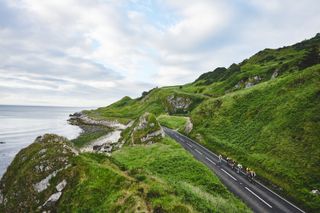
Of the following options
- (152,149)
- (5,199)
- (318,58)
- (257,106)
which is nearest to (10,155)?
(152,149)

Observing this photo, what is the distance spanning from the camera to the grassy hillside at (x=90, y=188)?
19531mm

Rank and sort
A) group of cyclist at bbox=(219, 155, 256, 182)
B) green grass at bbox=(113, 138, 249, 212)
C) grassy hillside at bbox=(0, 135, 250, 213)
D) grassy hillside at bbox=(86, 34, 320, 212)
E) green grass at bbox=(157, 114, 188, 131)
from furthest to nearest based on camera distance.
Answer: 1. green grass at bbox=(157, 114, 188, 131)
2. group of cyclist at bbox=(219, 155, 256, 182)
3. grassy hillside at bbox=(86, 34, 320, 212)
4. green grass at bbox=(113, 138, 249, 212)
5. grassy hillside at bbox=(0, 135, 250, 213)

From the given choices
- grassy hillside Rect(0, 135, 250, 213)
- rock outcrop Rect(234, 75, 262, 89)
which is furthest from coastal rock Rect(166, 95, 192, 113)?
grassy hillside Rect(0, 135, 250, 213)

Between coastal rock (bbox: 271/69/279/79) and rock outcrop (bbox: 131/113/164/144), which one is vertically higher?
coastal rock (bbox: 271/69/279/79)

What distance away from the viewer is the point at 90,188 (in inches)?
851

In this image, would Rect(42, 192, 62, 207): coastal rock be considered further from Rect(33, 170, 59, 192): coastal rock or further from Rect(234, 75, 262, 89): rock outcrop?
Rect(234, 75, 262, 89): rock outcrop

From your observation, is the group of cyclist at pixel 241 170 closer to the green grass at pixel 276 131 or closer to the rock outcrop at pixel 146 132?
the green grass at pixel 276 131

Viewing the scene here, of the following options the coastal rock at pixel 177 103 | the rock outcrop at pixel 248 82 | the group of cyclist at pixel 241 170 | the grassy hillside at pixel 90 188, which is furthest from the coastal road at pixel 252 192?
the coastal rock at pixel 177 103

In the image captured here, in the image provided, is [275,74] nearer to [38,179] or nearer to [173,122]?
[173,122]

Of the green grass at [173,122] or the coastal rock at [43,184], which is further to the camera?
the green grass at [173,122]

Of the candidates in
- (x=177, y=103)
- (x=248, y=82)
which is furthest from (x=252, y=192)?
(x=177, y=103)

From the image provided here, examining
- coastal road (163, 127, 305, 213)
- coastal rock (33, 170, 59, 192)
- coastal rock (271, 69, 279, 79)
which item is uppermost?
coastal rock (271, 69, 279, 79)

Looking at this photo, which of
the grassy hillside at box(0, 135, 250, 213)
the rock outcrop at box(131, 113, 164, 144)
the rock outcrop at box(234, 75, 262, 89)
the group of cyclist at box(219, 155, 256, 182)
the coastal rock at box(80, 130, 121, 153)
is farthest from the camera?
the rock outcrop at box(234, 75, 262, 89)

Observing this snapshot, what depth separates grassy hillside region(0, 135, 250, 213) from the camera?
64.1 feet
